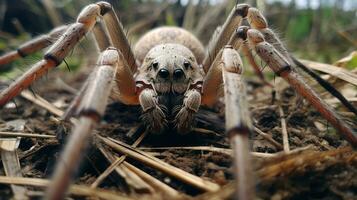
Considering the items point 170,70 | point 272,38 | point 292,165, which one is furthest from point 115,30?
point 292,165

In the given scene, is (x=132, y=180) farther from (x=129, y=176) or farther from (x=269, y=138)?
(x=269, y=138)

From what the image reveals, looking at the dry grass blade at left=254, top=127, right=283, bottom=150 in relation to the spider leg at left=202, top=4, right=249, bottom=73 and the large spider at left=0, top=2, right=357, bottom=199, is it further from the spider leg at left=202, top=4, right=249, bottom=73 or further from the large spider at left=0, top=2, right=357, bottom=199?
the spider leg at left=202, top=4, right=249, bottom=73

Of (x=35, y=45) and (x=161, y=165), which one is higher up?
(x=35, y=45)

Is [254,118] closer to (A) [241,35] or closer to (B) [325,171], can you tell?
(A) [241,35]

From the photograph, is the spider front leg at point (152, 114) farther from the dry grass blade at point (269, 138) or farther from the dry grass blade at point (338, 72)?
the dry grass blade at point (338, 72)

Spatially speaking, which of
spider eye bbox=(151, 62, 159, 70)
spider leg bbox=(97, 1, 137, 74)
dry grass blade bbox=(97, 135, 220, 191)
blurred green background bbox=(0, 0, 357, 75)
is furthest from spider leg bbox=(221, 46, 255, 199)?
blurred green background bbox=(0, 0, 357, 75)

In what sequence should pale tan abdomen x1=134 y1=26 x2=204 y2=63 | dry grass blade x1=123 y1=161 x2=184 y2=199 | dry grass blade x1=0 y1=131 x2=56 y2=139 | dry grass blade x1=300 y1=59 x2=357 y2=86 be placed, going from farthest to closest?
1. pale tan abdomen x1=134 y1=26 x2=204 y2=63
2. dry grass blade x1=300 y1=59 x2=357 y2=86
3. dry grass blade x1=0 y1=131 x2=56 y2=139
4. dry grass blade x1=123 y1=161 x2=184 y2=199

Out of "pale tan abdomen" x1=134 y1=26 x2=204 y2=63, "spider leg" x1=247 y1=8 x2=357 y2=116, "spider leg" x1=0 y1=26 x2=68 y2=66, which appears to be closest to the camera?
"spider leg" x1=247 y1=8 x2=357 y2=116
